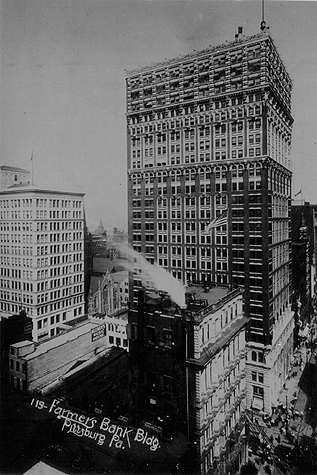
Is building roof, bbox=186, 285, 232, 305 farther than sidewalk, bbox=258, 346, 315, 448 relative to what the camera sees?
No

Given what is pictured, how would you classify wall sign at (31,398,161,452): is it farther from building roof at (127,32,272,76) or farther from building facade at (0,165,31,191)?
building roof at (127,32,272,76)

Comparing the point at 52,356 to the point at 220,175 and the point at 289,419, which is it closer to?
the point at 289,419

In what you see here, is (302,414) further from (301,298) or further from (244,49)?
(244,49)

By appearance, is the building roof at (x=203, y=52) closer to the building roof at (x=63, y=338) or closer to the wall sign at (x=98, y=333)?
the building roof at (x=63, y=338)

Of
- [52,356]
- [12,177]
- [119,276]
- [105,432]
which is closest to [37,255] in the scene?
[12,177]

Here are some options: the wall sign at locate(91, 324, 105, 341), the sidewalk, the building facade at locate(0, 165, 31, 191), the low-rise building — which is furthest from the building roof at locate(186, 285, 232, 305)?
the building facade at locate(0, 165, 31, 191)

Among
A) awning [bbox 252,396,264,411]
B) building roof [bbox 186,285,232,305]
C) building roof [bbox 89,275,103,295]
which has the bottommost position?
awning [bbox 252,396,264,411]
